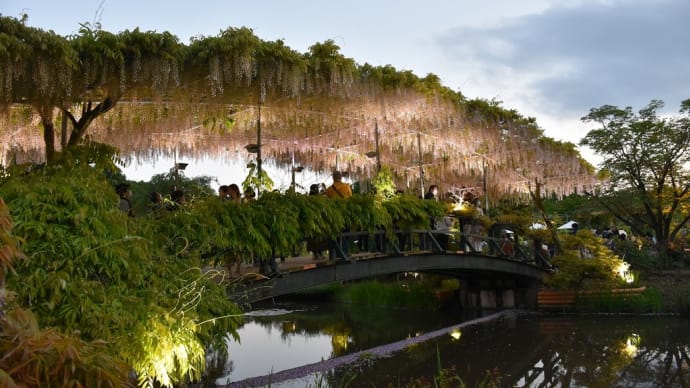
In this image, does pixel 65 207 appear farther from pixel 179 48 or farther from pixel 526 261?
pixel 526 261

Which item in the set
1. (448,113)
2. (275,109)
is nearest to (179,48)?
(275,109)

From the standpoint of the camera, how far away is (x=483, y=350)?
1155cm

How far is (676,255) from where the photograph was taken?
19.2 metres

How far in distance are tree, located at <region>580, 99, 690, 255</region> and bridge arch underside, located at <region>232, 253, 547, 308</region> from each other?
471 centimetres

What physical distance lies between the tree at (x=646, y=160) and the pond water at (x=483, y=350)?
17.7ft

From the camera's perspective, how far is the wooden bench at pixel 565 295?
16.3 metres

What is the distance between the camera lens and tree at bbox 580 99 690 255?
19141 millimetres

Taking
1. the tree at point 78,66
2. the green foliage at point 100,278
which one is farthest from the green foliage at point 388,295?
the green foliage at point 100,278

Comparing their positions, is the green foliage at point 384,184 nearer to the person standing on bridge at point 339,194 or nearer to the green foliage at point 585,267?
the person standing on bridge at point 339,194

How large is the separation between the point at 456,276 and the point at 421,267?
592 cm

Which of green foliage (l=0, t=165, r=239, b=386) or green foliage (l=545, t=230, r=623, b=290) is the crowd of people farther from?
green foliage (l=545, t=230, r=623, b=290)

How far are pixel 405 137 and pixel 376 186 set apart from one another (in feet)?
15.5

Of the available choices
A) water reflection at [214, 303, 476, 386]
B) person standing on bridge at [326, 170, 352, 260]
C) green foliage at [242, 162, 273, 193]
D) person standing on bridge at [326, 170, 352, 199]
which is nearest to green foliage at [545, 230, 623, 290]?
water reflection at [214, 303, 476, 386]

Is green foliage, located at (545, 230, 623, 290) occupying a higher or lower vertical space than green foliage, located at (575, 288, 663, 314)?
higher
